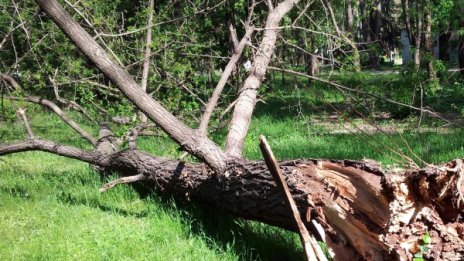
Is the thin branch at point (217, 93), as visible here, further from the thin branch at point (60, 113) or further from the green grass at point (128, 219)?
the thin branch at point (60, 113)

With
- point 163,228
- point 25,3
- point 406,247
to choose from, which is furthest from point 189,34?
point 406,247

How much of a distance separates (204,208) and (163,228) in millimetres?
465

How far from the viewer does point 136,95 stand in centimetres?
525

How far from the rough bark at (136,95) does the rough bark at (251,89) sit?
61 centimetres

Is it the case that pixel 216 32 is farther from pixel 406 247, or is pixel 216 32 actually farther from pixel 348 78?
pixel 406 247

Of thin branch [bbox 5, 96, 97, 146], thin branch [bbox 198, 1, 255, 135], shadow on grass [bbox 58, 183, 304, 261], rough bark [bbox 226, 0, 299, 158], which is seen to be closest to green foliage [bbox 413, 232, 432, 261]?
shadow on grass [bbox 58, 183, 304, 261]

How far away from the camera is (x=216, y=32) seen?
9.72m

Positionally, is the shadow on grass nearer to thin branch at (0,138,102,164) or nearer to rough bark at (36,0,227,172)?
rough bark at (36,0,227,172)

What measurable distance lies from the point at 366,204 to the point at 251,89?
318 cm

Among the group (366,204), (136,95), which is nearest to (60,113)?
(136,95)

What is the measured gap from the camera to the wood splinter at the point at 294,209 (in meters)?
3.30

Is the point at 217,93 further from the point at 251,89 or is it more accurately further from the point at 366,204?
the point at 366,204

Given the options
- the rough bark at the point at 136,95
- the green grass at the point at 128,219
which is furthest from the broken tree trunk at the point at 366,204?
the rough bark at the point at 136,95

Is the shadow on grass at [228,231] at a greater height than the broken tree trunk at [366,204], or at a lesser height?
lesser
